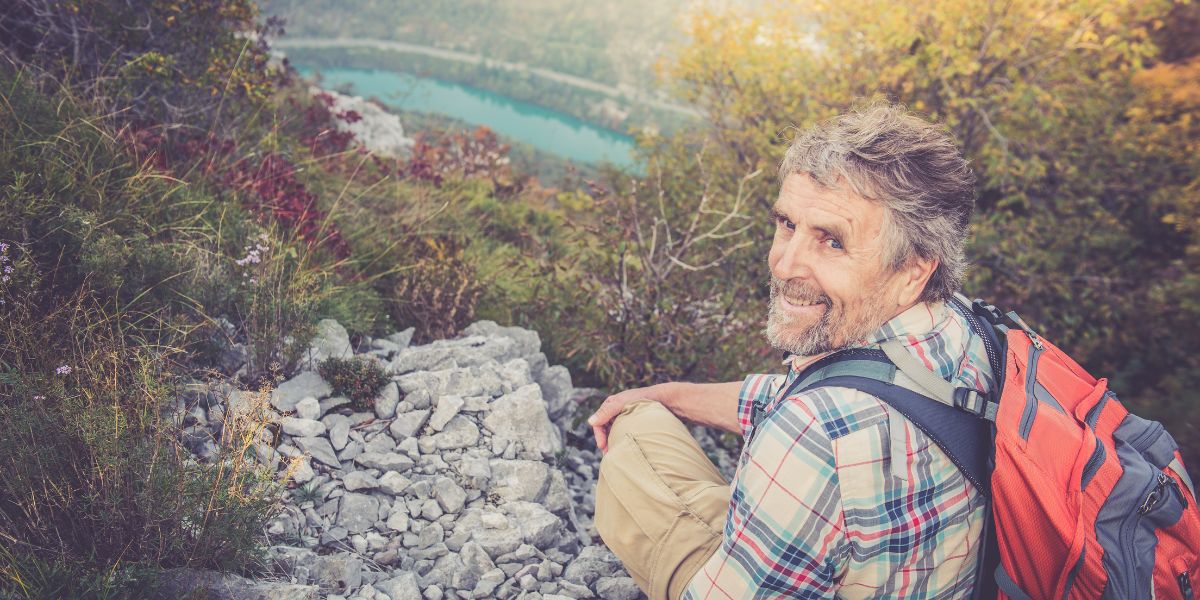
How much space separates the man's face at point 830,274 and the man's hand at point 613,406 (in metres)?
0.76

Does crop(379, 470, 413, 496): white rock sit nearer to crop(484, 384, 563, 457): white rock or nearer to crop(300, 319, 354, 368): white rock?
crop(484, 384, 563, 457): white rock

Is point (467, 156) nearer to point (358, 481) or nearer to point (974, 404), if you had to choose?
point (358, 481)

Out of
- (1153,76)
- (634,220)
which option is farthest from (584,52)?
(634,220)

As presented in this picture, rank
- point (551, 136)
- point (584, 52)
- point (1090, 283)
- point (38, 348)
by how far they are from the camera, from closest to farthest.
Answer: point (38, 348) < point (1090, 283) < point (551, 136) < point (584, 52)

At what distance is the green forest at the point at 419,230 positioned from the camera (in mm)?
1951

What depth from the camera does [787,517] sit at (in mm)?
1502

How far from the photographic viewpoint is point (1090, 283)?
22.1 feet

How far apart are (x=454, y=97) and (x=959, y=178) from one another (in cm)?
4282

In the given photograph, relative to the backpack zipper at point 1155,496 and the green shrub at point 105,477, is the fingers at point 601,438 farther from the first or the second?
the backpack zipper at point 1155,496

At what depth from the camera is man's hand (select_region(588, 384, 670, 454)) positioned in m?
2.56

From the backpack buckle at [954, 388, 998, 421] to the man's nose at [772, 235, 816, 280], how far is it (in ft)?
1.73

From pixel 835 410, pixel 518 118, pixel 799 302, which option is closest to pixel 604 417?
pixel 799 302

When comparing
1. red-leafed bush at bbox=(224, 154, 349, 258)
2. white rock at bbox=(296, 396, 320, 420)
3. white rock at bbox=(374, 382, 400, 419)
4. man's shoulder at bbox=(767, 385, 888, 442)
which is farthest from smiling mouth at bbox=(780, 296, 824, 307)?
red-leafed bush at bbox=(224, 154, 349, 258)

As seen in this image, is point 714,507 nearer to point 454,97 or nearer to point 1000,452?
point 1000,452
